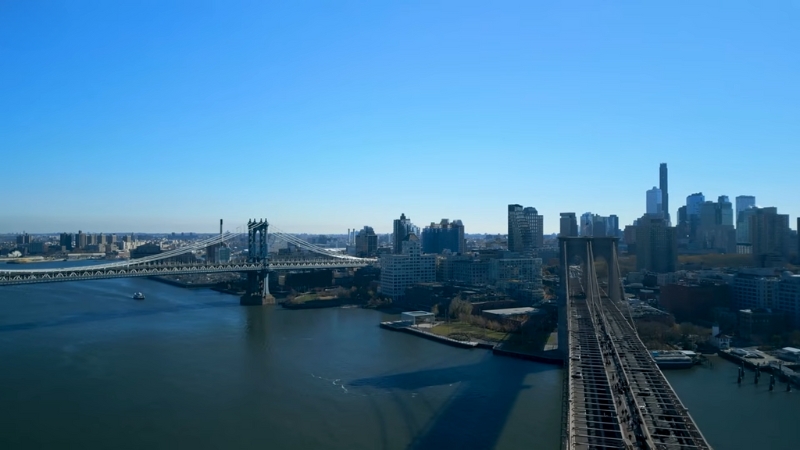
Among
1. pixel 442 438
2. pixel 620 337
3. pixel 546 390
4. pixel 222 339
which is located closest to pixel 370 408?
pixel 442 438

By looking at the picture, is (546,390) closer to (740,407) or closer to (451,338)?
(740,407)

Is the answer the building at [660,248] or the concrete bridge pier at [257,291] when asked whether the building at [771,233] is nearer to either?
the building at [660,248]

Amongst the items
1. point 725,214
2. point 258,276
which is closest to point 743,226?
point 725,214

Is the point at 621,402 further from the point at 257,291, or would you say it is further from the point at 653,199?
the point at 653,199

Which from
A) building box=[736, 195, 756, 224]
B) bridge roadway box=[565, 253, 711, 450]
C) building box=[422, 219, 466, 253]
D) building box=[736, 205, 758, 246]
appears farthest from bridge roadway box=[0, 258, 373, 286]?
building box=[736, 195, 756, 224]

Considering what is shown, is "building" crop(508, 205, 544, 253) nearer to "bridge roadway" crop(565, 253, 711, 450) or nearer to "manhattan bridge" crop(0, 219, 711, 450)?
"manhattan bridge" crop(0, 219, 711, 450)

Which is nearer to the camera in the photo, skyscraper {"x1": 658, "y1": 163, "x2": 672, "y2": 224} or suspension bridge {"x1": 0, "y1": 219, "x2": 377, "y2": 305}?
suspension bridge {"x1": 0, "y1": 219, "x2": 377, "y2": 305}

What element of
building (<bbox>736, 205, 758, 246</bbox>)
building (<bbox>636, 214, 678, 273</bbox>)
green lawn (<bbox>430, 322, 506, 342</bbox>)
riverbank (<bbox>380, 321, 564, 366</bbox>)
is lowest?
riverbank (<bbox>380, 321, 564, 366</bbox>)
